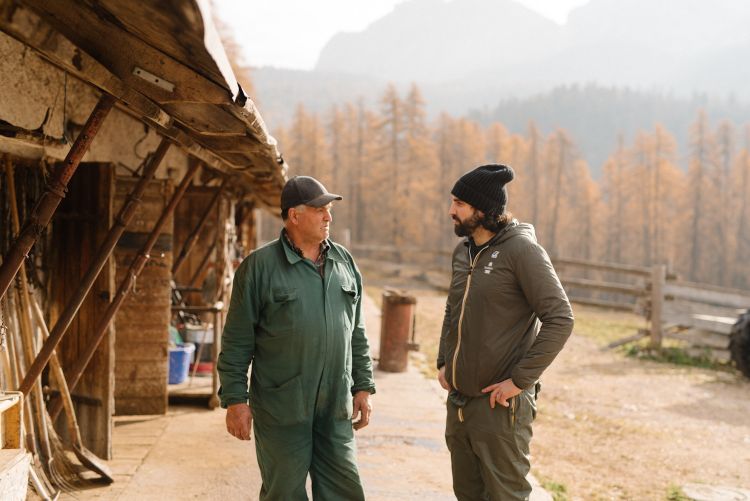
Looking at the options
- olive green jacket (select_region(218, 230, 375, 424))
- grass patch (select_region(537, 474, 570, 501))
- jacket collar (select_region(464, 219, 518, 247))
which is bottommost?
grass patch (select_region(537, 474, 570, 501))

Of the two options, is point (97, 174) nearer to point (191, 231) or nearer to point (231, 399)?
point (231, 399)

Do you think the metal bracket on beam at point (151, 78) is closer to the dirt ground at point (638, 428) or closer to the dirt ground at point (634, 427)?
the dirt ground at point (634, 427)

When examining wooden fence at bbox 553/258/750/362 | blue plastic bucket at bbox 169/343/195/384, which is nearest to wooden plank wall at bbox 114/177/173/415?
blue plastic bucket at bbox 169/343/195/384

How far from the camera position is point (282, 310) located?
309cm

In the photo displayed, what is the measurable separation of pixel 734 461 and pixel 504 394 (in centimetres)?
457

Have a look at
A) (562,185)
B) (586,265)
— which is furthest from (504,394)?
(562,185)

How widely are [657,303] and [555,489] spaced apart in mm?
8825

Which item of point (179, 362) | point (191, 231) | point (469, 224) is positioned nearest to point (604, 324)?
point (191, 231)

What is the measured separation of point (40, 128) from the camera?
416 centimetres

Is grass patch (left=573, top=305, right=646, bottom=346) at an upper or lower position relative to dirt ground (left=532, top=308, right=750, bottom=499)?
upper

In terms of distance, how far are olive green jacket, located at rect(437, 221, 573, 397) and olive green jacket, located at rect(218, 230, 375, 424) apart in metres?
0.62

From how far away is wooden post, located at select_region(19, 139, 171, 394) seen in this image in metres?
3.86

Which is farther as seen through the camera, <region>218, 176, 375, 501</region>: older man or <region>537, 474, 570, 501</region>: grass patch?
<region>537, 474, 570, 501</region>: grass patch

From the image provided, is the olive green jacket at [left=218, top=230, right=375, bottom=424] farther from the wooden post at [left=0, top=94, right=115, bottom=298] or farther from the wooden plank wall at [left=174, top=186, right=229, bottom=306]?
the wooden plank wall at [left=174, top=186, right=229, bottom=306]
